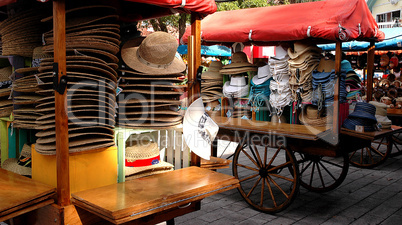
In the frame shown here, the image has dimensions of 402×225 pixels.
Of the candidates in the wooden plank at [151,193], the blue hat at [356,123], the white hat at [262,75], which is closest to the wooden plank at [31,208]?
the wooden plank at [151,193]

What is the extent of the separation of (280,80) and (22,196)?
180 inches

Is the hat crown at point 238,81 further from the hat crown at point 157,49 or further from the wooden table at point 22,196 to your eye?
the wooden table at point 22,196

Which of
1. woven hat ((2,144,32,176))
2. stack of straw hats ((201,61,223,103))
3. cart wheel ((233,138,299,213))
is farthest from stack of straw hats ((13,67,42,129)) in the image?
stack of straw hats ((201,61,223,103))

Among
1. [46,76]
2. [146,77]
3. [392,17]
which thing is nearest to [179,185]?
[146,77]

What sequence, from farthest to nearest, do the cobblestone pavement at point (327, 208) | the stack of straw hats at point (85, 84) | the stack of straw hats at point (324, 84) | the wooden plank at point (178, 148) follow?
the stack of straw hats at point (324, 84), the cobblestone pavement at point (327, 208), the wooden plank at point (178, 148), the stack of straw hats at point (85, 84)

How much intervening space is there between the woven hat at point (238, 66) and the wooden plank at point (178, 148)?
3696 mm

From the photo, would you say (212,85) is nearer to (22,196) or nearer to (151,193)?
(151,193)

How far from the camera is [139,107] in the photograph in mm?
2986

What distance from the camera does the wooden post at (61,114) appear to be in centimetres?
223

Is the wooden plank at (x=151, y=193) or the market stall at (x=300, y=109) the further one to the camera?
the market stall at (x=300, y=109)

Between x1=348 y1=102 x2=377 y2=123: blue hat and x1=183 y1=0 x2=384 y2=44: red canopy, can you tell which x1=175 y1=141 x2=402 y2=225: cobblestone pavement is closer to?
x1=348 y1=102 x2=377 y2=123: blue hat

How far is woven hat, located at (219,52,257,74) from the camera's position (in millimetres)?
6748

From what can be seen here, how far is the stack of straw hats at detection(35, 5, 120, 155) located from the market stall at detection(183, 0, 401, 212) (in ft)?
8.08

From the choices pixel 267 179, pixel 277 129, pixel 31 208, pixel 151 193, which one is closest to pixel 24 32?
pixel 31 208
